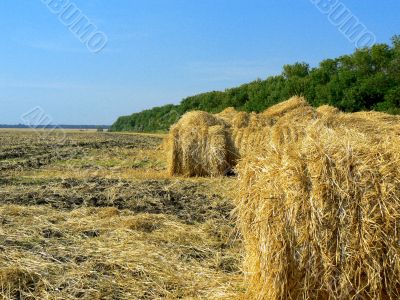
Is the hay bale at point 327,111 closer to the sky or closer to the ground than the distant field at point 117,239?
closer to the sky

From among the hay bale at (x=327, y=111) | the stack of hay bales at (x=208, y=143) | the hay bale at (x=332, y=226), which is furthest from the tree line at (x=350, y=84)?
the hay bale at (x=332, y=226)

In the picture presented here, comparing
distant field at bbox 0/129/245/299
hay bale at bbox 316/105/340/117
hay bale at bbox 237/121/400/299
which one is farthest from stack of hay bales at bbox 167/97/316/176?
hay bale at bbox 237/121/400/299

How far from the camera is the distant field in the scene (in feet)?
15.4

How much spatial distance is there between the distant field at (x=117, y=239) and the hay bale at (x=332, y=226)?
2.24ft

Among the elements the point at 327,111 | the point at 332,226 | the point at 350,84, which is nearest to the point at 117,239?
the point at 332,226

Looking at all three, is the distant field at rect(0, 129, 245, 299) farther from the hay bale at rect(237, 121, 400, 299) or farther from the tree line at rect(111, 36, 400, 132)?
the tree line at rect(111, 36, 400, 132)

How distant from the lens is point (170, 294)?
453cm

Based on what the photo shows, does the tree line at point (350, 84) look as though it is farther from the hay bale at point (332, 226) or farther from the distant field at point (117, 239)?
the hay bale at point (332, 226)

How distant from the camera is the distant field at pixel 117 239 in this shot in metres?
4.70

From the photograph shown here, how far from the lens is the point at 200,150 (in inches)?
483

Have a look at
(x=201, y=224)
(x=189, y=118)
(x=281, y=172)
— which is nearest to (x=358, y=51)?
(x=189, y=118)

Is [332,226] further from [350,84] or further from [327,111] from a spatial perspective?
[350,84]

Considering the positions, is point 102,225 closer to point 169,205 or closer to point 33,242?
point 33,242

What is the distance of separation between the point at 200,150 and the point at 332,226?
27.9ft
